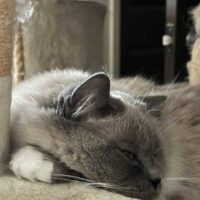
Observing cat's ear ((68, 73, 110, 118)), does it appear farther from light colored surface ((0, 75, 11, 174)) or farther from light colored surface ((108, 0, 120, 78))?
light colored surface ((108, 0, 120, 78))

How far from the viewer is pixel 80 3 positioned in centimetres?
221

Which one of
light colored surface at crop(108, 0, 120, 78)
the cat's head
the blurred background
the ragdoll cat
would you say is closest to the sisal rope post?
the blurred background

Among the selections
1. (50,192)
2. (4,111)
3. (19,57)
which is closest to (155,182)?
(50,192)

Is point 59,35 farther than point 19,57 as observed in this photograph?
Yes

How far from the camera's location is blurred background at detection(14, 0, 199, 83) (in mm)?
2133

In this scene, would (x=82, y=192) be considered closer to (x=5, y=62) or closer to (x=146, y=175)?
(x=146, y=175)

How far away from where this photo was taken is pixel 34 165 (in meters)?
0.94

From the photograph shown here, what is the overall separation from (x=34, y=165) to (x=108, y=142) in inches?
6.4

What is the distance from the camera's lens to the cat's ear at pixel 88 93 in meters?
0.94

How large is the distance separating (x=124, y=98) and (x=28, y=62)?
1073 mm

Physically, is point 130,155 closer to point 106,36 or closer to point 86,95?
point 86,95

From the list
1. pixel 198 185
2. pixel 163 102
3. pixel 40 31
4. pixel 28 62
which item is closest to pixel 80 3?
pixel 40 31

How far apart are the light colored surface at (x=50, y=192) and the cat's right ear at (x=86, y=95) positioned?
0.16m

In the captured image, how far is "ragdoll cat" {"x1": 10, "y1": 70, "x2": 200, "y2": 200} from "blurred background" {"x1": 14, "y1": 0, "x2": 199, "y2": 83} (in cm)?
29
